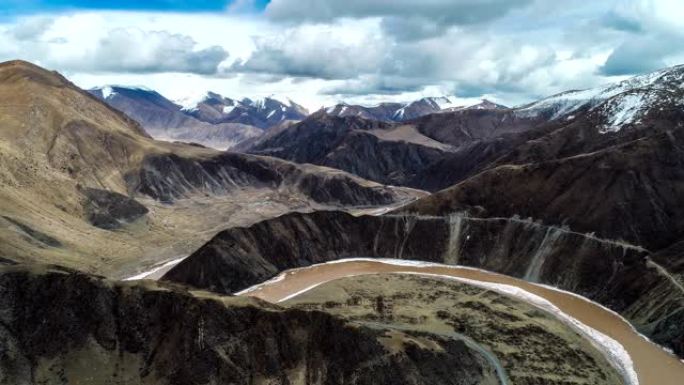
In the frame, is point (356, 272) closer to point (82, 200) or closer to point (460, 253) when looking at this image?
point (460, 253)

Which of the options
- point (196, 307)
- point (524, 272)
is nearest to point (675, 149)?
point (524, 272)

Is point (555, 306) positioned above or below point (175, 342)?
above

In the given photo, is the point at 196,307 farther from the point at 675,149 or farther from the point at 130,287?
the point at 675,149

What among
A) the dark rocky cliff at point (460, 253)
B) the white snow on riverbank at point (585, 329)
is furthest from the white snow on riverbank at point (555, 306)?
the dark rocky cliff at point (460, 253)

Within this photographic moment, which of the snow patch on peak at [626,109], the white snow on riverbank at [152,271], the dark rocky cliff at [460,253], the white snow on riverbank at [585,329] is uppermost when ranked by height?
the snow patch on peak at [626,109]

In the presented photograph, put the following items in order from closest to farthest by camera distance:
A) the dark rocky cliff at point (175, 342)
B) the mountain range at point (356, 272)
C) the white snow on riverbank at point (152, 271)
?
the dark rocky cliff at point (175, 342), the mountain range at point (356, 272), the white snow on riverbank at point (152, 271)

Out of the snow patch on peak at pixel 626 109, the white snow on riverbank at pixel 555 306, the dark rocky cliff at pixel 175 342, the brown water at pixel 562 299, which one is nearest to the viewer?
the dark rocky cliff at pixel 175 342

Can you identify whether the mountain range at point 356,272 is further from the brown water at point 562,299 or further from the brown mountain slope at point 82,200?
the brown mountain slope at point 82,200

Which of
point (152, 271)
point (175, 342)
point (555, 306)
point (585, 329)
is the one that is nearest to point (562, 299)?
point (555, 306)

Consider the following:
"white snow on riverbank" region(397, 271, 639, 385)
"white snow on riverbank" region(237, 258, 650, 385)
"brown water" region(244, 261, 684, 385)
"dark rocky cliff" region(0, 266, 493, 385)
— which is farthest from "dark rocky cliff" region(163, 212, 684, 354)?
"dark rocky cliff" region(0, 266, 493, 385)
